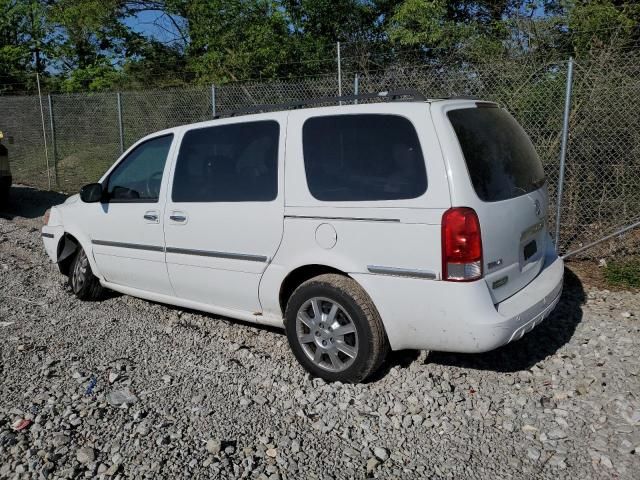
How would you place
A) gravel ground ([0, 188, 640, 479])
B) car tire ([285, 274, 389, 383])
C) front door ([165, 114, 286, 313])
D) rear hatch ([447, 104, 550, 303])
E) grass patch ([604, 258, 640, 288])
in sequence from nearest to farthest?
gravel ground ([0, 188, 640, 479]) < rear hatch ([447, 104, 550, 303]) < car tire ([285, 274, 389, 383]) < front door ([165, 114, 286, 313]) < grass patch ([604, 258, 640, 288])

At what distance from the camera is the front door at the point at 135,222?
15.3 ft

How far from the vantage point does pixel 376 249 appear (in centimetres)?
339

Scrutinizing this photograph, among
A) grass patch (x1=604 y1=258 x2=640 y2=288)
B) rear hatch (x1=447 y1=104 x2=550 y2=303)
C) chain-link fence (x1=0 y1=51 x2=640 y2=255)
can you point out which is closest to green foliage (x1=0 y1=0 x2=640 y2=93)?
chain-link fence (x1=0 y1=51 x2=640 y2=255)

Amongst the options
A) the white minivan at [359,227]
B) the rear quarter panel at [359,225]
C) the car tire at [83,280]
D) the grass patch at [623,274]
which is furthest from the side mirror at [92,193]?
the grass patch at [623,274]

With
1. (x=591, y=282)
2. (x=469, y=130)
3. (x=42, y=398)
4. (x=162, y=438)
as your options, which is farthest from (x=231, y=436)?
(x=591, y=282)

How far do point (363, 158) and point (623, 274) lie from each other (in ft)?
12.0

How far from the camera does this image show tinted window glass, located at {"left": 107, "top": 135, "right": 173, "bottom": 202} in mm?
4704

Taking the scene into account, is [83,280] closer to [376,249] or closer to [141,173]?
[141,173]

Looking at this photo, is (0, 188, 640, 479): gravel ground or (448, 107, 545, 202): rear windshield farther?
(448, 107, 545, 202): rear windshield

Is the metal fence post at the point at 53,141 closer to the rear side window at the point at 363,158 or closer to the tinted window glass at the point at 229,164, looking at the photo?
the tinted window glass at the point at 229,164

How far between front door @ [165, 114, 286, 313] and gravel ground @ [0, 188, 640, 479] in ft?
1.65

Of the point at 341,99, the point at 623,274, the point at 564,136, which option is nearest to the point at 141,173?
the point at 341,99

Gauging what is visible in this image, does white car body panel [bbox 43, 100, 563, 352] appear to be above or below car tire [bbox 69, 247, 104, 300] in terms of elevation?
above

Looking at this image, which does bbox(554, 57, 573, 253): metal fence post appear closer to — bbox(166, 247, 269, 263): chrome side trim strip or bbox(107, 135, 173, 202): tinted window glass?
bbox(166, 247, 269, 263): chrome side trim strip
